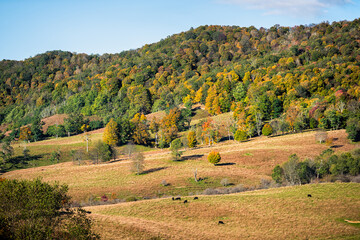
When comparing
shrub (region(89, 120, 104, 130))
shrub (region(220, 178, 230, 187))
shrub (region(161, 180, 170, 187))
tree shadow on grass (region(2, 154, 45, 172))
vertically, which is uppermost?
shrub (region(89, 120, 104, 130))

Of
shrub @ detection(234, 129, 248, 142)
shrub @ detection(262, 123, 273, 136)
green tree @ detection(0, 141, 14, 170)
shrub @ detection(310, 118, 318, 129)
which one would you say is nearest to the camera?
green tree @ detection(0, 141, 14, 170)

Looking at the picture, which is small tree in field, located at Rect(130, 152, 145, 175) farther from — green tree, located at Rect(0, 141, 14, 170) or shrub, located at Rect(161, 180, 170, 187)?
green tree, located at Rect(0, 141, 14, 170)

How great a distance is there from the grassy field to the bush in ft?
23.5

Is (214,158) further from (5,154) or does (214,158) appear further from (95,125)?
(95,125)

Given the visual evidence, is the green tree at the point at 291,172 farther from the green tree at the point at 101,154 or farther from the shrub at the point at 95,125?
the shrub at the point at 95,125

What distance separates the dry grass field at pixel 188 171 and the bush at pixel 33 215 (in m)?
28.2

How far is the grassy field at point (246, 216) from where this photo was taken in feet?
123

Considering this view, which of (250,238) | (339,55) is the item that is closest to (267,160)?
(250,238)

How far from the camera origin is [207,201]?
51219 mm

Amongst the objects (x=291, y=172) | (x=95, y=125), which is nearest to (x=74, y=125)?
(x=95, y=125)

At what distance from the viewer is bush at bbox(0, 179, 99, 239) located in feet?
90.4

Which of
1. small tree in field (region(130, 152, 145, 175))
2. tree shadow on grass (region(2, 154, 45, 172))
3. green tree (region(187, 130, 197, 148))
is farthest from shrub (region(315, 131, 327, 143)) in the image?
tree shadow on grass (region(2, 154, 45, 172))

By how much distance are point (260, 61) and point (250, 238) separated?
159 meters

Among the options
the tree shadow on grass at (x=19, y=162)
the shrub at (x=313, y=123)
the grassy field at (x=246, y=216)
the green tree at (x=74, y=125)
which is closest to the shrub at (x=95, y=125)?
the green tree at (x=74, y=125)
